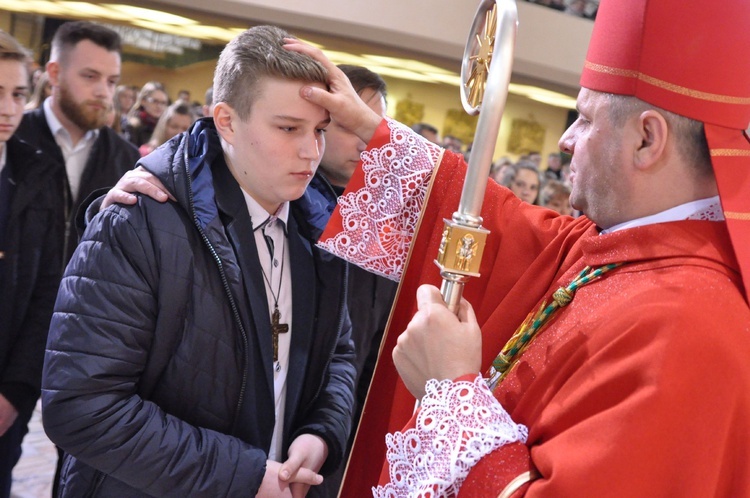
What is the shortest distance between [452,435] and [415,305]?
0.56 m

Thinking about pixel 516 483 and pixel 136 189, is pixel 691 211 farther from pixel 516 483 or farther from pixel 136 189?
pixel 136 189

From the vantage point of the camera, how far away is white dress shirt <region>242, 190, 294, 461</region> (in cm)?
197

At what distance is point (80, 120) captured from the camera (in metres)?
3.56

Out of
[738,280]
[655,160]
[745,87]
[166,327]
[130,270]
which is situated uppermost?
[745,87]

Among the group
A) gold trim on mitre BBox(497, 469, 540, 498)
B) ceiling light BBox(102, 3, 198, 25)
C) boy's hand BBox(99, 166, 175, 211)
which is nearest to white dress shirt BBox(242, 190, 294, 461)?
boy's hand BBox(99, 166, 175, 211)

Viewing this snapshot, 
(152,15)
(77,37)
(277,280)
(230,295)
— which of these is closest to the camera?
(230,295)

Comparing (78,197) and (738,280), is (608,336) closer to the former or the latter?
(738,280)

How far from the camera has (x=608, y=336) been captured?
140 cm

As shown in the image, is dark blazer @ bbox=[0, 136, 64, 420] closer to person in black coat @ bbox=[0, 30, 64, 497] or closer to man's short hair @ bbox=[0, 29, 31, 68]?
person in black coat @ bbox=[0, 30, 64, 497]

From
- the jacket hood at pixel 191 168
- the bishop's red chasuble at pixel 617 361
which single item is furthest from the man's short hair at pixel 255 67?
the bishop's red chasuble at pixel 617 361

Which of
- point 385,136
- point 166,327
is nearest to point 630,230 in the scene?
point 385,136

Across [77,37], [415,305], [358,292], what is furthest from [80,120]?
[415,305]

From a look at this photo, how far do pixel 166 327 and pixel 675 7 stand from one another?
124cm

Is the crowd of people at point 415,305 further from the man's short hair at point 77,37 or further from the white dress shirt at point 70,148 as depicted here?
the man's short hair at point 77,37
